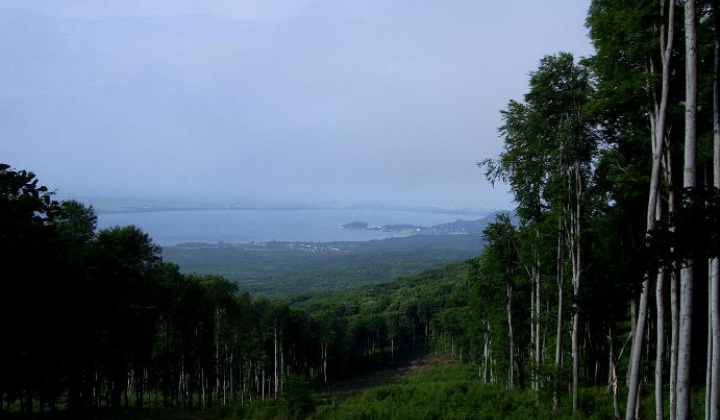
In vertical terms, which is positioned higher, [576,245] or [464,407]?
[576,245]

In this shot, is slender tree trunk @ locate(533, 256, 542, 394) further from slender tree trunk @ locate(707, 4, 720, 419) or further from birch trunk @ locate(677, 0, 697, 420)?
birch trunk @ locate(677, 0, 697, 420)

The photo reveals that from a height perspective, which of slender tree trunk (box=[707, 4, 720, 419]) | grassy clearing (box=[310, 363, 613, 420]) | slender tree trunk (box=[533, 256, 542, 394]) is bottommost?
grassy clearing (box=[310, 363, 613, 420])

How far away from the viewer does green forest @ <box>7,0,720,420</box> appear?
501 cm

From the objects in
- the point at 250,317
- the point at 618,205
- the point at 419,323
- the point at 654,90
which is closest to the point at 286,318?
the point at 250,317

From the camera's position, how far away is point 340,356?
66.2 metres

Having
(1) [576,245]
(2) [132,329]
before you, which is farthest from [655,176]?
(2) [132,329]

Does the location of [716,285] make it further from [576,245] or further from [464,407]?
[464,407]

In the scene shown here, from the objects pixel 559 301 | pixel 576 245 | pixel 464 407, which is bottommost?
pixel 464 407

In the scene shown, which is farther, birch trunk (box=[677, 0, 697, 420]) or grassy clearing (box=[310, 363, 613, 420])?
grassy clearing (box=[310, 363, 613, 420])

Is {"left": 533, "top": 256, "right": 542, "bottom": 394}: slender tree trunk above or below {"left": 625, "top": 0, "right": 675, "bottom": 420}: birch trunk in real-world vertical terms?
below

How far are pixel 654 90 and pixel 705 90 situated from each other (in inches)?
31.0

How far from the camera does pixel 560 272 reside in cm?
1446

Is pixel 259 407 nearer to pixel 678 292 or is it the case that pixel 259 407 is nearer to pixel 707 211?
pixel 678 292

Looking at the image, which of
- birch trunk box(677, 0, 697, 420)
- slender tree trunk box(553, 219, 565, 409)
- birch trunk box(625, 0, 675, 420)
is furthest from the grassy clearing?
birch trunk box(677, 0, 697, 420)
